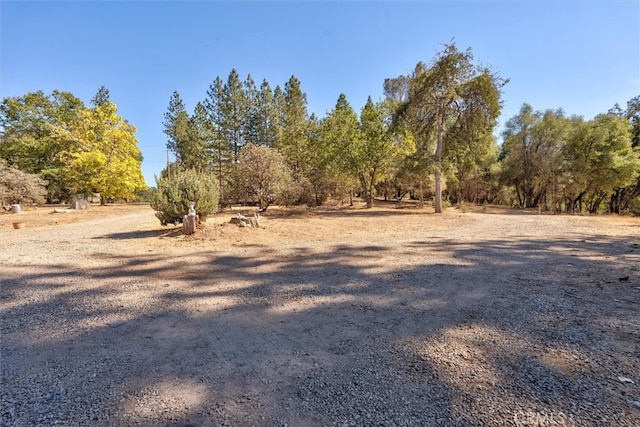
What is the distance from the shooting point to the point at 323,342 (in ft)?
8.93

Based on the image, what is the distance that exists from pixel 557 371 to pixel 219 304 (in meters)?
3.46

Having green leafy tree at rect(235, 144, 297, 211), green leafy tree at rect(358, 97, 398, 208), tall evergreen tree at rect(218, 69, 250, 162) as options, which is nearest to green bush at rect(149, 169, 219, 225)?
green leafy tree at rect(235, 144, 297, 211)

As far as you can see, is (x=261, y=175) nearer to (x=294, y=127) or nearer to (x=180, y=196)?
(x=180, y=196)

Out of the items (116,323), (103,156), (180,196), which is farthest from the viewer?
(103,156)

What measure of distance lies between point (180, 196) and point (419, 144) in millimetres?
14935

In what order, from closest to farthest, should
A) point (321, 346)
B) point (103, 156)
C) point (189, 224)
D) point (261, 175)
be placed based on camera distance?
point (321, 346) < point (189, 224) < point (261, 175) < point (103, 156)

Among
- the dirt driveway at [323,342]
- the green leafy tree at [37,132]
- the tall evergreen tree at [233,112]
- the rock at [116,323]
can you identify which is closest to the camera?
the dirt driveway at [323,342]

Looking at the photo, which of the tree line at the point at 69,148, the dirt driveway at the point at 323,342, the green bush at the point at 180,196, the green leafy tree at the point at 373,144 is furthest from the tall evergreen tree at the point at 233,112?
the dirt driveway at the point at 323,342

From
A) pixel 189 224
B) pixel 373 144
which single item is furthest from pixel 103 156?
pixel 373 144

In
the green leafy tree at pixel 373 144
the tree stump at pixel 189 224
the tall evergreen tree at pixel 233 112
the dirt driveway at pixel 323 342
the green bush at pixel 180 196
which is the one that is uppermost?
the tall evergreen tree at pixel 233 112

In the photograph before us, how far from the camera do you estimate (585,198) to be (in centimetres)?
2858

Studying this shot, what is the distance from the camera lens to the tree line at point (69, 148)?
19594mm

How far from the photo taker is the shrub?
17.2 metres

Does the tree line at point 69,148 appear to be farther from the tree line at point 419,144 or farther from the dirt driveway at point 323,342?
the dirt driveway at point 323,342
